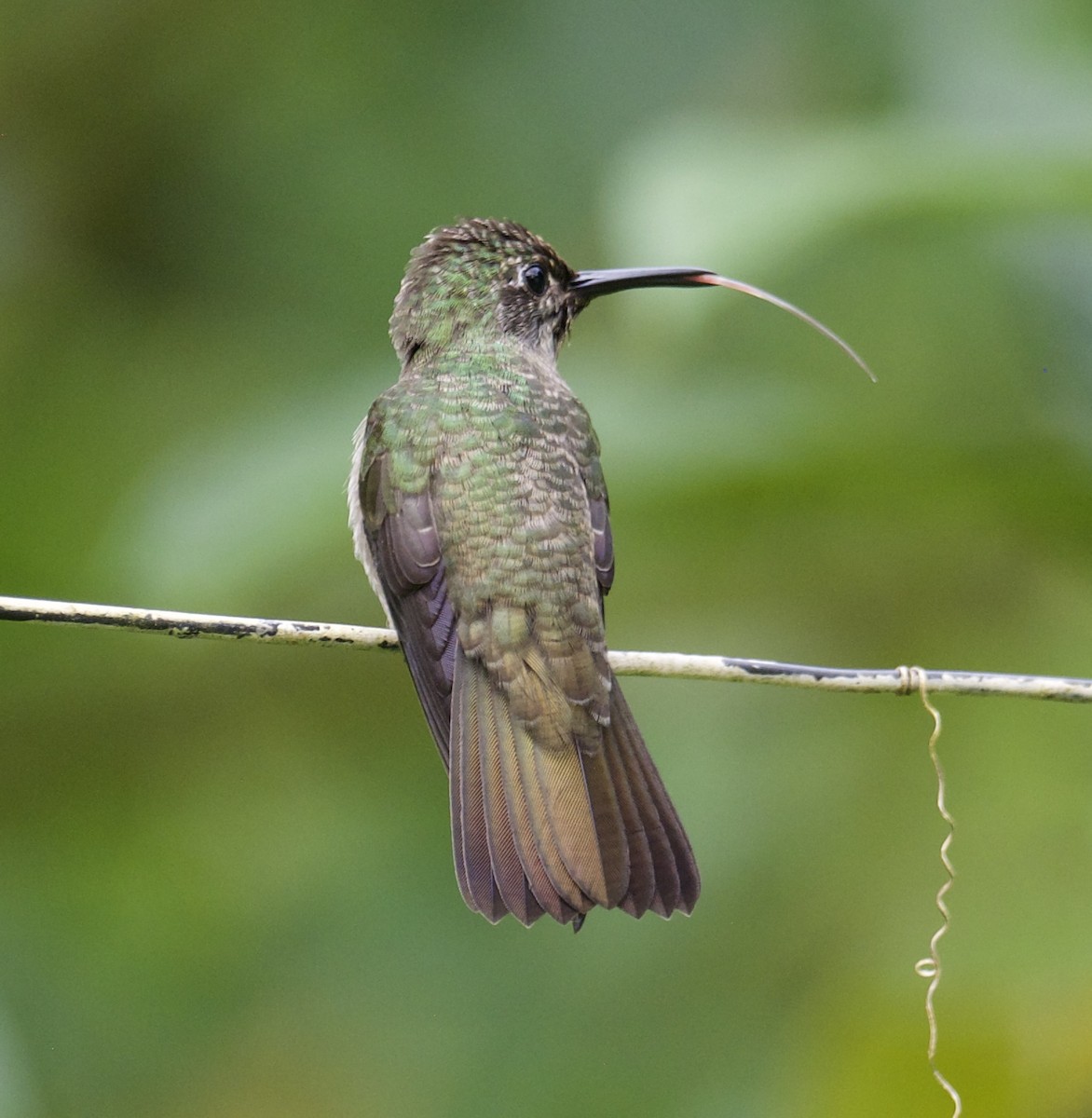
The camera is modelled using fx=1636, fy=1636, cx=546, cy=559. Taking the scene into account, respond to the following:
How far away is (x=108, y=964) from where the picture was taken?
4.32 metres

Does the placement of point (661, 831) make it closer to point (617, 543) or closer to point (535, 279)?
point (617, 543)

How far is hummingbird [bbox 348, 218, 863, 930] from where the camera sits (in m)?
2.51

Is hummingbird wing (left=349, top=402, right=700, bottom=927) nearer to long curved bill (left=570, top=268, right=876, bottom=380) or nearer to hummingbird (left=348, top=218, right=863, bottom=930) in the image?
hummingbird (left=348, top=218, right=863, bottom=930)

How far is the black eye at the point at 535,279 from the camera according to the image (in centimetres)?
369

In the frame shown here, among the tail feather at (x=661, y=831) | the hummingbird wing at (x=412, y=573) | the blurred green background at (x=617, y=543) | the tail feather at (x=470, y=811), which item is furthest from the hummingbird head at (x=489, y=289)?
the tail feather at (x=661, y=831)

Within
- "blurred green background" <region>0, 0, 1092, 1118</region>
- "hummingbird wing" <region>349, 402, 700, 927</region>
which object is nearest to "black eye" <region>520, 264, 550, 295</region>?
"blurred green background" <region>0, 0, 1092, 1118</region>

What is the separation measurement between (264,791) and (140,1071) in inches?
33.4

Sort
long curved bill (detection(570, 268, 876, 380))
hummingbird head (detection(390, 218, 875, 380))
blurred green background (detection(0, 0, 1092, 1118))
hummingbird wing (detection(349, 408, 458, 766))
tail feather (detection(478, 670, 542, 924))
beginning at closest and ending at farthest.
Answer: tail feather (detection(478, 670, 542, 924))
hummingbird wing (detection(349, 408, 458, 766))
long curved bill (detection(570, 268, 876, 380))
blurred green background (detection(0, 0, 1092, 1118))
hummingbird head (detection(390, 218, 875, 380))

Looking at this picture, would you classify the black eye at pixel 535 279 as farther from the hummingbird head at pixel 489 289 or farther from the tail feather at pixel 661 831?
the tail feather at pixel 661 831

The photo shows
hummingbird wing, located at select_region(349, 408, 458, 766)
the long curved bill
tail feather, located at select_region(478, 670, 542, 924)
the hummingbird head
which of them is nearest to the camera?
tail feather, located at select_region(478, 670, 542, 924)

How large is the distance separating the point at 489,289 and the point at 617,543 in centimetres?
65

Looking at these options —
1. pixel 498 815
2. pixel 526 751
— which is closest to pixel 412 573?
pixel 526 751

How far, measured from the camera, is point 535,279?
3.71m

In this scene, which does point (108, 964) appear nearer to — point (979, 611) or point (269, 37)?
point (979, 611)
